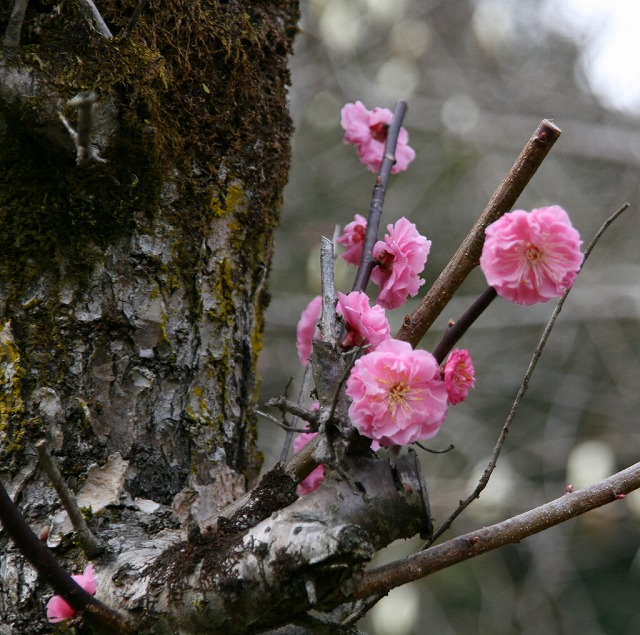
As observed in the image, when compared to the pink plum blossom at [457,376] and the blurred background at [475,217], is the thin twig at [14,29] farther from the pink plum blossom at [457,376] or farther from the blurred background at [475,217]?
the blurred background at [475,217]

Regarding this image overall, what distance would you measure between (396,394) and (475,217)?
5.10m

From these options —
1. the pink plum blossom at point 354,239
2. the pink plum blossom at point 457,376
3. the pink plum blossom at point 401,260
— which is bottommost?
the pink plum blossom at point 457,376

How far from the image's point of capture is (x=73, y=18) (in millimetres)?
1105

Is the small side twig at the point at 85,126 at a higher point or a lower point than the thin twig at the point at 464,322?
higher

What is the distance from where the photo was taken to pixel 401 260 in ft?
3.59

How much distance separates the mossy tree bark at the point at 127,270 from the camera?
105 cm

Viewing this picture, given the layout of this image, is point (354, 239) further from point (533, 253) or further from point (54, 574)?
point (54, 574)

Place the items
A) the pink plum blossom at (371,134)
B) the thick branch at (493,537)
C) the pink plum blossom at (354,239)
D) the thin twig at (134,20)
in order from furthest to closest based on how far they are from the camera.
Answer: the pink plum blossom at (371,134) → the pink plum blossom at (354,239) → the thin twig at (134,20) → the thick branch at (493,537)

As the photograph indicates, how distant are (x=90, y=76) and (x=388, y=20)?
17.8ft

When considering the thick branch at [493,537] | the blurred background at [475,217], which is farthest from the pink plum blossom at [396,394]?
the blurred background at [475,217]

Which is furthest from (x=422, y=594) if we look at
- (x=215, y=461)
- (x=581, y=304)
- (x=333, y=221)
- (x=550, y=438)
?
(x=215, y=461)

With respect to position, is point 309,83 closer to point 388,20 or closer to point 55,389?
point 388,20

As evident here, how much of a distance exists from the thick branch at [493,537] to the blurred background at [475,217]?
12.1ft

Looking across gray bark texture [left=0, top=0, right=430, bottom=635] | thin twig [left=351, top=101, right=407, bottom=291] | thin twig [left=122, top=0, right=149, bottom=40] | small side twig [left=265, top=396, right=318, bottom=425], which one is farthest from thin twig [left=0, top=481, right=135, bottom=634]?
thin twig [left=122, top=0, right=149, bottom=40]
